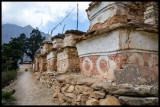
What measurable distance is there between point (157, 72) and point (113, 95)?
4.67ft

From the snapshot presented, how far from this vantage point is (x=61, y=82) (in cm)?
427

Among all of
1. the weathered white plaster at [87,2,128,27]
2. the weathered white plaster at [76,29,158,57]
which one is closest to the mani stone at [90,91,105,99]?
the weathered white plaster at [76,29,158,57]

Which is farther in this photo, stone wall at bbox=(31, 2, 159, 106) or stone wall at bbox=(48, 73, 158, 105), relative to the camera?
stone wall at bbox=(31, 2, 159, 106)

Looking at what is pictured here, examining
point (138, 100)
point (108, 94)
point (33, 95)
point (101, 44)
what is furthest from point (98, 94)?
point (33, 95)

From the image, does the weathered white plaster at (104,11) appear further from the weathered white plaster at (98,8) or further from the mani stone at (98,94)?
the mani stone at (98,94)

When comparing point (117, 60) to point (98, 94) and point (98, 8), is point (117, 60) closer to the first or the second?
point (98, 94)

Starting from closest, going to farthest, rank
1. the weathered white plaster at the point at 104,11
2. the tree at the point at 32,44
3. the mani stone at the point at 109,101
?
the mani stone at the point at 109,101, the weathered white plaster at the point at 104,11, the tree at the point at 32,44

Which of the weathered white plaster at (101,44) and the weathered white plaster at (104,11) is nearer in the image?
the weathered white plaster at (101,44)

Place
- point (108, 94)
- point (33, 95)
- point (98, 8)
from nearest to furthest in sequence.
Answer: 1. point (108, 94)
2. point (98, 8)
3. point (33, 95)

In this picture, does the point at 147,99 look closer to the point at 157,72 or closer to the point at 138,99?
the point at 138,99

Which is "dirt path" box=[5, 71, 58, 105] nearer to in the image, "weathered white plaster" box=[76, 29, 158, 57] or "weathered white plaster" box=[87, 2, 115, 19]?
"weathered white plaster" box=[76, 29, 158, 57]

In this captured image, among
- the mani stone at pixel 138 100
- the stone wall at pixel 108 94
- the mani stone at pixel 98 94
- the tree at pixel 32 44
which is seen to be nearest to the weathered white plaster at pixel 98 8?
the stone wall at pixel 108 94

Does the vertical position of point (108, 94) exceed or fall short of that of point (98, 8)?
it falls short

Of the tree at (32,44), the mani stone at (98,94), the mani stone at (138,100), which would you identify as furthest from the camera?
the tree at (32,44)
